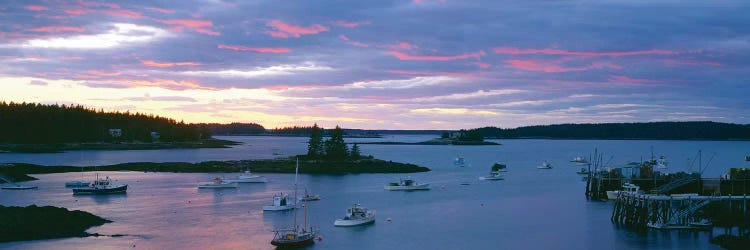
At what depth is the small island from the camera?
1777 inches

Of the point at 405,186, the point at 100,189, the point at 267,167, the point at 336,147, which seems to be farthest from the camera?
the point at 336,147

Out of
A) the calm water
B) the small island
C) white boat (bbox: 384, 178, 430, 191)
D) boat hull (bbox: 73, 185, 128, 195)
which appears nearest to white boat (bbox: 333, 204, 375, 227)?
the calm water

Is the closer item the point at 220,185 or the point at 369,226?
the point at 369,226

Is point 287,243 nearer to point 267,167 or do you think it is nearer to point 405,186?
point 405,186

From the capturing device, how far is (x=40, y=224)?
47.1m

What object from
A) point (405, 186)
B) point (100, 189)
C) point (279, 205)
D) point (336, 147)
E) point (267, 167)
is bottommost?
point (279, 205)

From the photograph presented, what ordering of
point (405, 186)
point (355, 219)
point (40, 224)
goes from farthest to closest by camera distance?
point (405, 186) < point (355, 219) < point (40, 224)

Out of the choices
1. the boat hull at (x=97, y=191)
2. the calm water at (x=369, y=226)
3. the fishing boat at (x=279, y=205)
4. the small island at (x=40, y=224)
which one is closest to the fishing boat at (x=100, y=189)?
the boat hull at (x=97, y=191)

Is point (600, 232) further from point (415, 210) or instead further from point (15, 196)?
point (15, 196)

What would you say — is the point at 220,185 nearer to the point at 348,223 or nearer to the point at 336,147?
the point at 348,223

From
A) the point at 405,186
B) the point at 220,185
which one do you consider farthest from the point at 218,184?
the point at 405,186

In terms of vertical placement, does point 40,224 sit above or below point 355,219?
above

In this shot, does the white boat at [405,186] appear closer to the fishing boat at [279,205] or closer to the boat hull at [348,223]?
the fishing boat at [279,205]

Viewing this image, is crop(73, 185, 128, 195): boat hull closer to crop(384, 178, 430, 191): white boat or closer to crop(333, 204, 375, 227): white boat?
crop(384, 178, 430, 191): white boat
